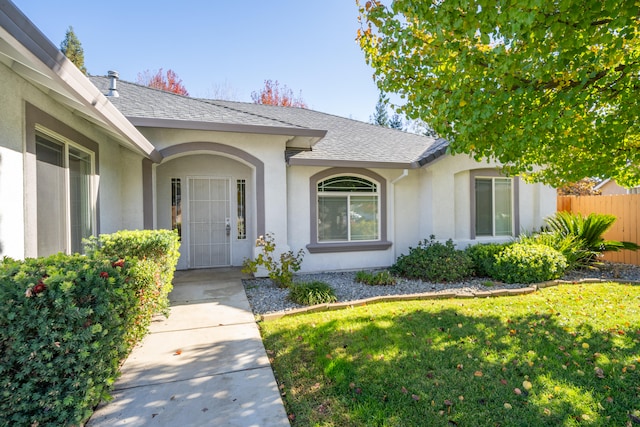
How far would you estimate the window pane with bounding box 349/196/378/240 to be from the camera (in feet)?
31.1

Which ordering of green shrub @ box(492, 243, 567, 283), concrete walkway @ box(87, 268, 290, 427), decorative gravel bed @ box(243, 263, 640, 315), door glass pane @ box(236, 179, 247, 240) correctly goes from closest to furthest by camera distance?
1. concrete walkway @ box(87, 268, 290, 427)
2. decorative gravel bed @ box(243, 263, 640, 315)
3. green shrub @ box(492, 243, 567, 283)
4. door glass pane @ box(236, 179, 247, 240)

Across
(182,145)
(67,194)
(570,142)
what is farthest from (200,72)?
(570,142)

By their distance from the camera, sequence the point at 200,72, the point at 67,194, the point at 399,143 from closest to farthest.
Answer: the point at 67,194, the point at 399,143, the point at 200,72

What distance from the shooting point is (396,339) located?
4.41 meters

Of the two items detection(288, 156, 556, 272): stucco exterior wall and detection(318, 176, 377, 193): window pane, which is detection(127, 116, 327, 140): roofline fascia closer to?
detection(288, 156, 556, 272): stucco exterior wall

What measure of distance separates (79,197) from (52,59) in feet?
10.1

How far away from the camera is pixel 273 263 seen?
25.2 ft

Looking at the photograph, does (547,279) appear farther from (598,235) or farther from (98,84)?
(98,84)

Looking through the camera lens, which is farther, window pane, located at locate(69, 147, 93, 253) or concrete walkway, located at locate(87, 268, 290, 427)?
window pane, located at locate(69, 147, 93, 253)

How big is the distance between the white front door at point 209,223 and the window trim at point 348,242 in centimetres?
263

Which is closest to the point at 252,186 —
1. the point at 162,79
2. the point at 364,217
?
the point at 364,217

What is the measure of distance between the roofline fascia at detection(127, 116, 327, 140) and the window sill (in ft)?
9.94

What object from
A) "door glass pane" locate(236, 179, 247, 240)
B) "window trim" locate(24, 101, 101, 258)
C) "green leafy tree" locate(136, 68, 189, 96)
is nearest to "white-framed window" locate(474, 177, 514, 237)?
"door glass pane" locate(236, 179, 247, 240)

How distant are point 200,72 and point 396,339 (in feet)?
68.3
